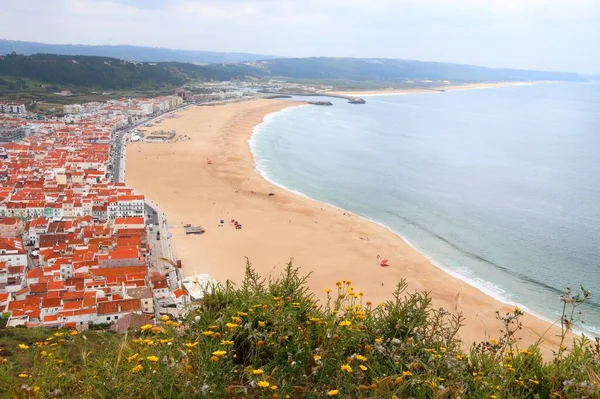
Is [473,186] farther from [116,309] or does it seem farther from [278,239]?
[116,309]

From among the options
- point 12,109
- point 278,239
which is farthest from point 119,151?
point 12,109

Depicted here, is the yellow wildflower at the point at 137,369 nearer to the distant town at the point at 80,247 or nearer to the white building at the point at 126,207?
the distant town at the point at 80,247

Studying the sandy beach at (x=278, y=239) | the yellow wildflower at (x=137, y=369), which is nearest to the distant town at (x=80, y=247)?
the yellow wildflower at (x=137, y=369)

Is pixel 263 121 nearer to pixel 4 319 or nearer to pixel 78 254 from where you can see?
pixel 78 254

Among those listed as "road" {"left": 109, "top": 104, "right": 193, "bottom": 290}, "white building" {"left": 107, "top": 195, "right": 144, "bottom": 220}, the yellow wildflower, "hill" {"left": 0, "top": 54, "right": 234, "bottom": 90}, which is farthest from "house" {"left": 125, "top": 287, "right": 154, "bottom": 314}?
"hill" {"left": 0, "top": 54, "right": 234, "bottom": 90}

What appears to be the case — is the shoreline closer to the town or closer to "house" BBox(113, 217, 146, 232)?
the town

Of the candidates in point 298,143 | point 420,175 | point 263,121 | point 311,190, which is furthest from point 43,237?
point 263,121
